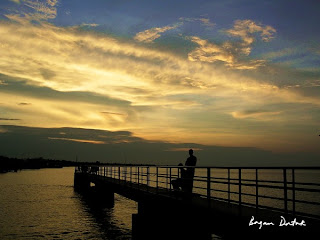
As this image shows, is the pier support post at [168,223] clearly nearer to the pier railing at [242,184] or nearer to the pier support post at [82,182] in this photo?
the pier railing at [242,184]

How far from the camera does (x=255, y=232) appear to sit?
26.5ft

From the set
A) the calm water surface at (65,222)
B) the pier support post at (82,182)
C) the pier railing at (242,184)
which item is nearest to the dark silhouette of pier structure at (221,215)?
the pier railing at (242,184)

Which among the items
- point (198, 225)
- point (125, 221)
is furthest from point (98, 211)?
point (198, 225)

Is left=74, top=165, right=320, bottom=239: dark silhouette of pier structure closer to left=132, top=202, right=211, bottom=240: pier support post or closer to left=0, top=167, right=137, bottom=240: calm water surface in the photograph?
left=132, top=202, right=211, bottom=240: pier support post

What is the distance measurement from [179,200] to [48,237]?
33.8 feet

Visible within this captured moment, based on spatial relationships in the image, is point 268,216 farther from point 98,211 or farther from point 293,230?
point 98,211

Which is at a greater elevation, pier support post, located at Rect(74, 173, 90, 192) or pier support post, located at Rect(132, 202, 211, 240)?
pier support post, located at Rect(132, 202, 211, 240)
